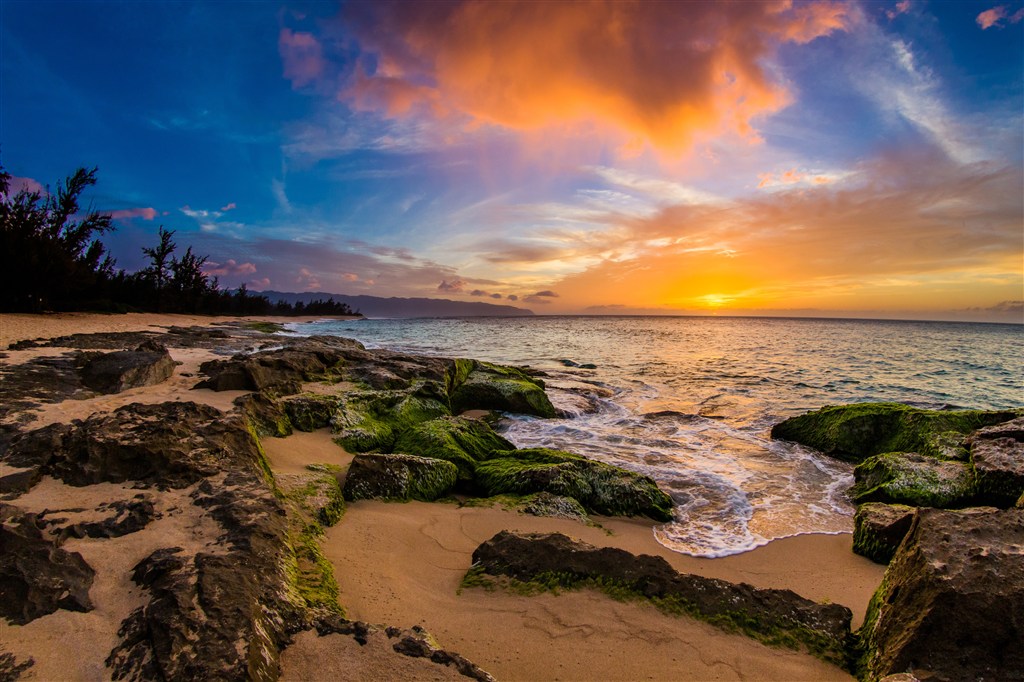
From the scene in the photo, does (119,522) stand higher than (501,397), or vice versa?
(119,522)

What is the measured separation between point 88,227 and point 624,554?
1600 inches

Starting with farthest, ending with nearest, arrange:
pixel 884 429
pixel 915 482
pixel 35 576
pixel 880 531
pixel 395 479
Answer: pixel 884 429 < pixel 915 482 < pixel 395 479 < pixel 880 531 < pixel 35 576

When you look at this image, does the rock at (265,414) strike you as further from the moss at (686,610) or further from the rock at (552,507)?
the moss at (686,610)

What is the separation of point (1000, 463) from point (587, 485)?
733 centimetres

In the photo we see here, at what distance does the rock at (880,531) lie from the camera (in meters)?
5.66

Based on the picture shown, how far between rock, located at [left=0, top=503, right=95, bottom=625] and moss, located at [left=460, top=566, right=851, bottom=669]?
108 inches

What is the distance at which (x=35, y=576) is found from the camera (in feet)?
9.46

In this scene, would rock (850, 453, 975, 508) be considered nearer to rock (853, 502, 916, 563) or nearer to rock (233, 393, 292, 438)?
rock (853, 502, 916, 563)

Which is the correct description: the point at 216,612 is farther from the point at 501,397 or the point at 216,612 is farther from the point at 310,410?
the point at 501,397

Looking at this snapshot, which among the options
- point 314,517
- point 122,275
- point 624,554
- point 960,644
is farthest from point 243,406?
point 122,275

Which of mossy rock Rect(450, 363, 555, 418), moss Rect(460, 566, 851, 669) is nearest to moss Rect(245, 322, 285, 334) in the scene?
mossy rock Rect(450, 363, 555, 418)

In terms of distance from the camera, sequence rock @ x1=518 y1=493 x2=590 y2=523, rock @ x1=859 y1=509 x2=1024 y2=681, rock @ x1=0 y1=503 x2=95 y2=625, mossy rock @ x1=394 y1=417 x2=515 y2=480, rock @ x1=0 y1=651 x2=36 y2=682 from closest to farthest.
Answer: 1. rock @ x1=0 y1=651 x2=36 y2=682
2. rock @ x1=0 y1=503 x2=95 y2=625
3. rock @ x1=859 y1=509 x2=1024 y2=681
4. rock @ x1=518 y1=493 x2=590 y2=523
5. mossy rock @ x1=394 y1=417 x2=515 y2=480

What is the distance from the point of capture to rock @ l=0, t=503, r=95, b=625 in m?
2.72

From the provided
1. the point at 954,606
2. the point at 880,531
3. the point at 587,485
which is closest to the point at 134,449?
the point at 587,485
